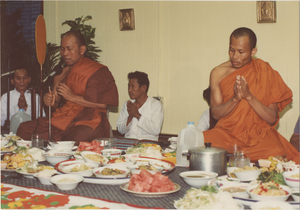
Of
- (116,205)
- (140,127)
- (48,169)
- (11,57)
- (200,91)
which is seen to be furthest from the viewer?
(11,57)

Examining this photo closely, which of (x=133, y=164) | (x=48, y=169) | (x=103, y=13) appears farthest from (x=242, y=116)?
(x=103, y=13)

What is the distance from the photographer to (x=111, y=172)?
5.91 ft

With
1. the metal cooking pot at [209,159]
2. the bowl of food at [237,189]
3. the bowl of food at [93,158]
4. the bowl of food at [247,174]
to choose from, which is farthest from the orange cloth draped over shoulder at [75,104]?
the bowl of food at [237,189]

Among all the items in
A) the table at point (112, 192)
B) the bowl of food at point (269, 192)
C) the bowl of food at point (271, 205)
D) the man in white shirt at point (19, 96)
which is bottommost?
the table at point (112, 192)

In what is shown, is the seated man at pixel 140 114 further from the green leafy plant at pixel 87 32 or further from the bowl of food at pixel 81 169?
the bowl of food at pixel 81 169

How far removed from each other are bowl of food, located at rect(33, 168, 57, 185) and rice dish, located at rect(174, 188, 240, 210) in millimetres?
757

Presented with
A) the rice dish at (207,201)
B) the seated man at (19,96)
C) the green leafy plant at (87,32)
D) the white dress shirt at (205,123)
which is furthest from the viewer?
the green leafy plant at (87,32)

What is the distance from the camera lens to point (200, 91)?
16.3ft

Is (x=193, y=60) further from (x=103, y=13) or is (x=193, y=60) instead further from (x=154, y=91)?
(x=103, y=13)

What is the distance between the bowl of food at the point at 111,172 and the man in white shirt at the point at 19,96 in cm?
363

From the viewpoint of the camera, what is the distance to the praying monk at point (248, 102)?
9.23ft

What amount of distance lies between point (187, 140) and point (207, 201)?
105 centimetres

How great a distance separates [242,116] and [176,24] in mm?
2464

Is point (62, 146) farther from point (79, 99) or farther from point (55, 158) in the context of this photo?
point (79, 99)
